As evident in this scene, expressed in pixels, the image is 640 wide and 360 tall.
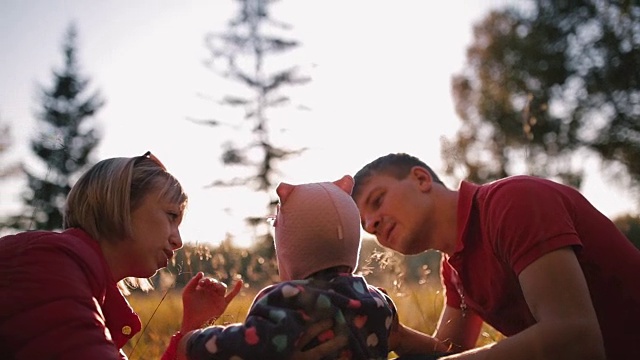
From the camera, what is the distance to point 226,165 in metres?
22.4

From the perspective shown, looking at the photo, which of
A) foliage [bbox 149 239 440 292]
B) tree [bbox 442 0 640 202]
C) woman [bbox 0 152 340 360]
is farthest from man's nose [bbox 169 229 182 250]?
tree [bbox 442 0 640 202]

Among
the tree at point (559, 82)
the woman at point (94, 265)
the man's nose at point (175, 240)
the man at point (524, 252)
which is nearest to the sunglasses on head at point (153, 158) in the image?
the woman at point (94, 265)

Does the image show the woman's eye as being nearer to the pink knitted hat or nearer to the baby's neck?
the pink knitted hat

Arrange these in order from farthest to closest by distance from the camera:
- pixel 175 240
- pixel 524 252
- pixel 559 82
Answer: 1. pixel 559 82
2. pixel 175 240
3. pixel 524 252

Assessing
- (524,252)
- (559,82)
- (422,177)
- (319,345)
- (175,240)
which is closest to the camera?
(319,345)

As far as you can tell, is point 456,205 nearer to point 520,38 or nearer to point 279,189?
point 279,189

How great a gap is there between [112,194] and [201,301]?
53cm

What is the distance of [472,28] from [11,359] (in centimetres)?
2691

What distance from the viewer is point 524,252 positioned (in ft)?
7.78

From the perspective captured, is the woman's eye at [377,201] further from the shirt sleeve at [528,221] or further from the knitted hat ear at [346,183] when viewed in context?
the shirt sleeve at [528,221]

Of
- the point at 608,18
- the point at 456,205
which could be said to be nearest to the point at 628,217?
the point at 608,18

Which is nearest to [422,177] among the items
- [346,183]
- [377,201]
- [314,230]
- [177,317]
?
[377,201]

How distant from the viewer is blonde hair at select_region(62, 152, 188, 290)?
→ 8.10 ft

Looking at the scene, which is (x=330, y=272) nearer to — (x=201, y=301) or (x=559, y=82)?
(x=201, y=301)
